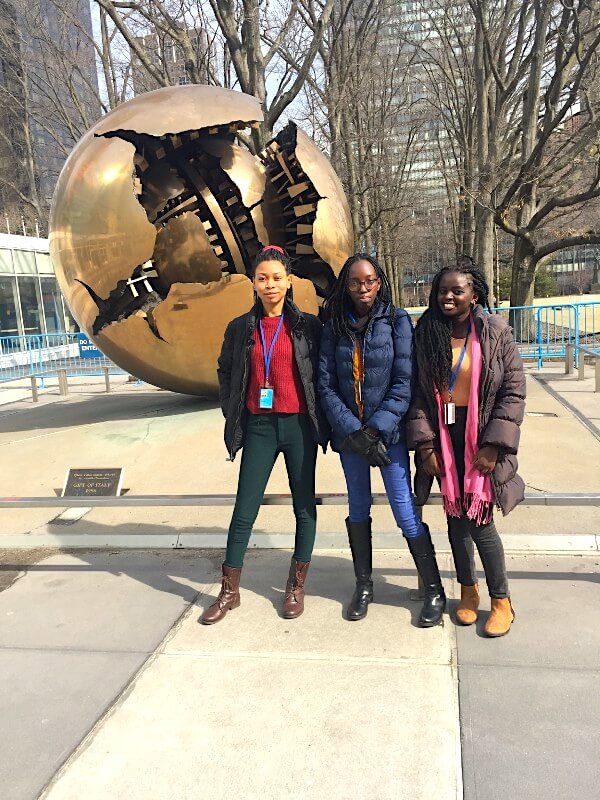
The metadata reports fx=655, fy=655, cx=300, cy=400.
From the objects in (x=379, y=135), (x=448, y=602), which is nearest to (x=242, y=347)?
(x=448, y=602)

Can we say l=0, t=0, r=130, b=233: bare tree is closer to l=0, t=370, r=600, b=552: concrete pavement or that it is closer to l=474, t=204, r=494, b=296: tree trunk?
l=474, t=204, r=494, b=296: tree trunk

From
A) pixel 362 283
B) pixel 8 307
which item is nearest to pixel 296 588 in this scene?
pixel 362 283

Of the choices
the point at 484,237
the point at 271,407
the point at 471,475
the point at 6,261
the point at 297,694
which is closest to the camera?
the point at 297,694

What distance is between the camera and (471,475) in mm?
2711

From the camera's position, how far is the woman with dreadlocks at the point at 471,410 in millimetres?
2654

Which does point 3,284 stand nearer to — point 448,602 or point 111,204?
point 111,204

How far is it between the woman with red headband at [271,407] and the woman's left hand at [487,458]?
71 cm

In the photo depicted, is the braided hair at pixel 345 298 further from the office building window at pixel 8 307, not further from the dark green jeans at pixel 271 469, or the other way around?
the office building window at pixel 8 307

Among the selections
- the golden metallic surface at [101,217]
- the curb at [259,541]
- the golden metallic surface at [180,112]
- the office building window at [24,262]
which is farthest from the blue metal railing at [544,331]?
the office building window at [24,262]

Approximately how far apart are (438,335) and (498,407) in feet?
1.25

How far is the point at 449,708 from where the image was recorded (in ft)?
7.54

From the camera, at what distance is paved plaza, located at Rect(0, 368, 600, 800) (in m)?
2.02

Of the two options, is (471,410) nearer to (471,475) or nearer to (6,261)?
(471,475)

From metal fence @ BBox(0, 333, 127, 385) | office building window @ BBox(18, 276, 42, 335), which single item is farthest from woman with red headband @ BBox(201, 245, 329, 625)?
office building window @ BBox(18, 276, 42, 335)
